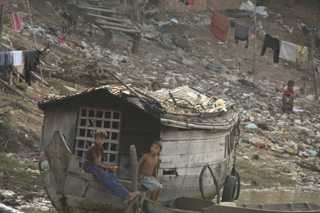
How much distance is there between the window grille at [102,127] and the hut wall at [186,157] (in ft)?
2.48

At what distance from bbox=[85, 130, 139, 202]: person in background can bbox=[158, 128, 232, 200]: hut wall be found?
1271 millimetres

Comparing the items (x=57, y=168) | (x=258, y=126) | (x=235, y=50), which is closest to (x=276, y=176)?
(x=258, y=126)

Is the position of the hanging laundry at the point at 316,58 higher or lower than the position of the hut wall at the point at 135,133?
lower

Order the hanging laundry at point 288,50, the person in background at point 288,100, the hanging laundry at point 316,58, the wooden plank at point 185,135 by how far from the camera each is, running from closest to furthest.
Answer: the wooden plank at point 185,135, the person in background at point 288,100, the hanging laundry at point 288,50, the hanging laundry at point 316,58

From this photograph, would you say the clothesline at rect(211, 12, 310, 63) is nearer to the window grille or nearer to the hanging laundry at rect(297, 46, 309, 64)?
the hanging laundry at rect(297, 46, 309, 64)

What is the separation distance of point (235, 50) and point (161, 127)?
15834 millimetres

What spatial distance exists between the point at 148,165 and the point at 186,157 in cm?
131

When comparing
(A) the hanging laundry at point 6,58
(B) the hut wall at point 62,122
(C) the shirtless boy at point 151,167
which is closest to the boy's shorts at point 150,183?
(C) the shirtless boy at point 151,167

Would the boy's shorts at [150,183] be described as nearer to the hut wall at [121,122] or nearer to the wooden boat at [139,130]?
the wooden boat at [139,130]

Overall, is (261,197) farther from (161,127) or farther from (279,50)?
(279,50)

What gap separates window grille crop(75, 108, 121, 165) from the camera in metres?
11.4

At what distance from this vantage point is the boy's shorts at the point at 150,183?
10359 millimetres

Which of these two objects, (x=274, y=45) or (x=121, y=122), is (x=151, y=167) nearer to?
(x=121, y=122)

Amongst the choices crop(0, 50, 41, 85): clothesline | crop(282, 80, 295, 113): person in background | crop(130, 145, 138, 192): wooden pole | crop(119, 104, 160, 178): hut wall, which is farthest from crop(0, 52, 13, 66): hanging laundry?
crop(282, 80, 295, 113): person in background
